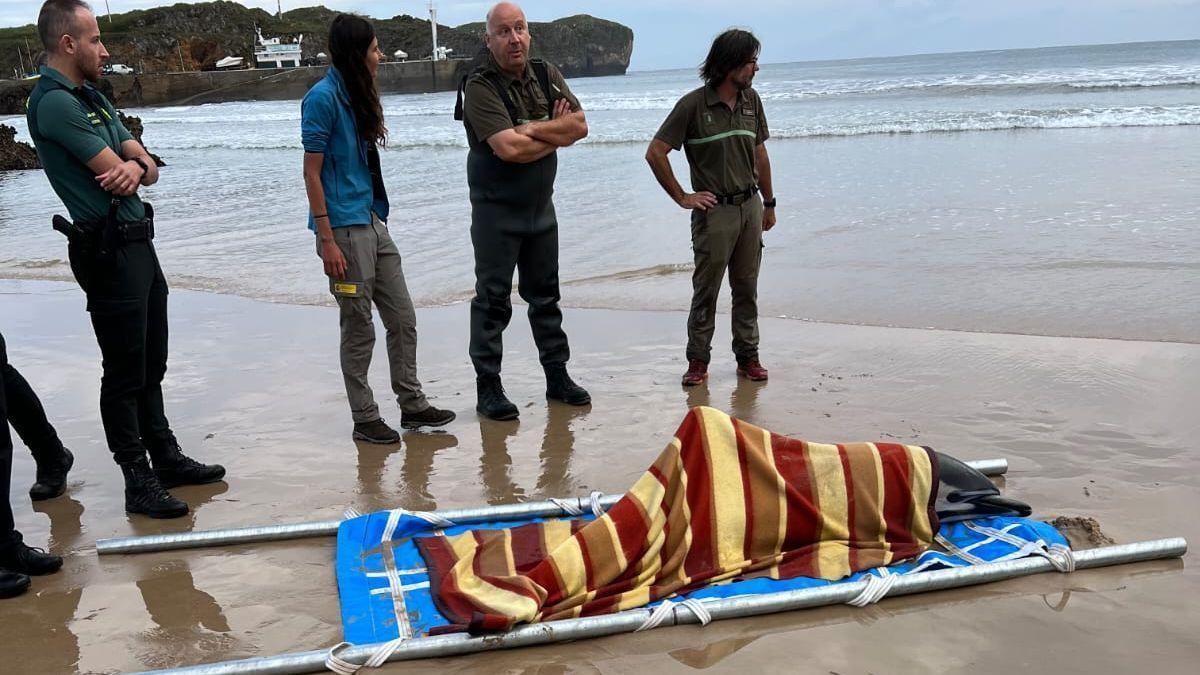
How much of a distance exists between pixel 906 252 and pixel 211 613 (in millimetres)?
7429

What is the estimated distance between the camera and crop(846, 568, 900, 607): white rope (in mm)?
3160

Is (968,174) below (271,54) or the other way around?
below

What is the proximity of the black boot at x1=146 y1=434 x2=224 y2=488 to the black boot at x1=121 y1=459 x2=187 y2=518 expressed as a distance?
31 cm

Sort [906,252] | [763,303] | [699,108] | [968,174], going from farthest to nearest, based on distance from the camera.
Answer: [968,174], [906,252], [763,303], [699,108]

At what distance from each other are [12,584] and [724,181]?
13.2 feet

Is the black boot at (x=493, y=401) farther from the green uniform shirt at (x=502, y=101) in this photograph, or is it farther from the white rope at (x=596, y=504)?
the white rope at (x=596, y=504)

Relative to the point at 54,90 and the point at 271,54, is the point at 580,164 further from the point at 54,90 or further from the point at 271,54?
the point at 271,54

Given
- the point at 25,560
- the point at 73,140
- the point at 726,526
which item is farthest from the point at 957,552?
the point at 73,140

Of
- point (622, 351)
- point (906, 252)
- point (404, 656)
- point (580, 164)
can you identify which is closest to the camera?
point (404, 656)

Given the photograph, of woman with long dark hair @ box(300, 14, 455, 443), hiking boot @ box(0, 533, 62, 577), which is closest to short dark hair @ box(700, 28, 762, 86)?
woman with long dark hair @ box(300, 14, 455, 443)

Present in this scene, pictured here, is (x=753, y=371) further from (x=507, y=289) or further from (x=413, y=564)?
(x=413, y=564)

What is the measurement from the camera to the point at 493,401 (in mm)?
5430

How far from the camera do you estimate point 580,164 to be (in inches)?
717

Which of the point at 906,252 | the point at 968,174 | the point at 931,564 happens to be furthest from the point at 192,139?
the point at 931,564
